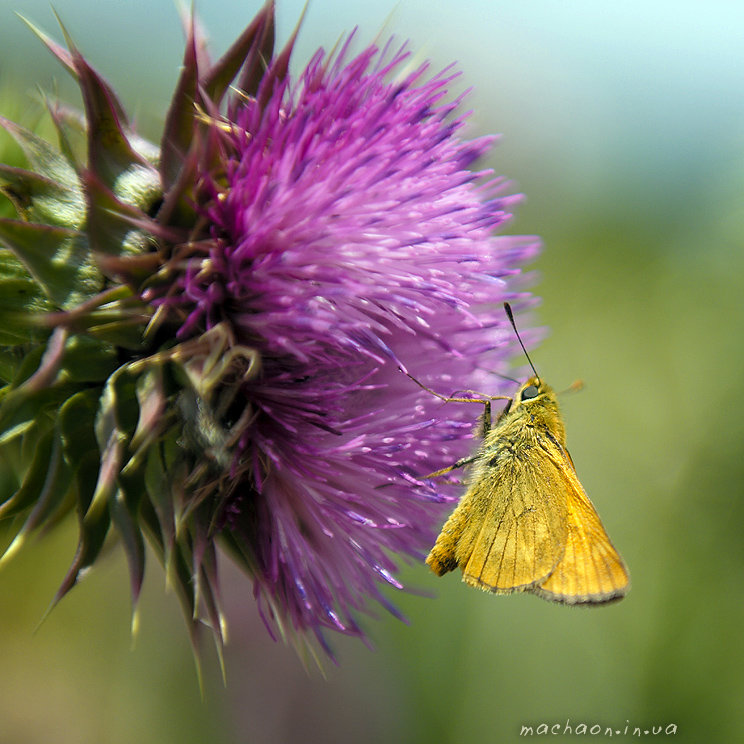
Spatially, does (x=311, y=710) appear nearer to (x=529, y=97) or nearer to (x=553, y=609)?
(x=553, y=609)

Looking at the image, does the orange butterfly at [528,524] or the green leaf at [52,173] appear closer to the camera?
the green leaf at [52,173]

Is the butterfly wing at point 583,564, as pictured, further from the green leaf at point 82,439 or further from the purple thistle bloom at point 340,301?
the green leaf at point 82,439

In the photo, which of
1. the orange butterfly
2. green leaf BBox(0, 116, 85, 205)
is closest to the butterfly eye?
the orange butterfly

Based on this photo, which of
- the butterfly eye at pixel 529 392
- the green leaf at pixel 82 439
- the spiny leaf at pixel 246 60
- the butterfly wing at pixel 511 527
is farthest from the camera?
the butterfly eye at pixel 529 392

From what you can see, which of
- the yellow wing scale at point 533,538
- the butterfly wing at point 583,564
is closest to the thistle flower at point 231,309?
the yellow wing scale at point 533,538

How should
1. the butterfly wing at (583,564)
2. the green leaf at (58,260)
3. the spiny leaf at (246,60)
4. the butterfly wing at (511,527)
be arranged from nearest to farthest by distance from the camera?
the green leaf at (58,260) < the spiny leaf at (246,60) < the butterfly wing at (583,564) < the butterfly wing at (511,527)

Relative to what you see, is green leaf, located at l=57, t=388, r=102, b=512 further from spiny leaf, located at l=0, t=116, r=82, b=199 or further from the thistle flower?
spiny leaf, located at l=0, t=116, r=82, b=199

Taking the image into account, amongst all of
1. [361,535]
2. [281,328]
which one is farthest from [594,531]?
[281,328]

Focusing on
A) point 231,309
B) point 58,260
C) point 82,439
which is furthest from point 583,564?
Result: point 58,260
